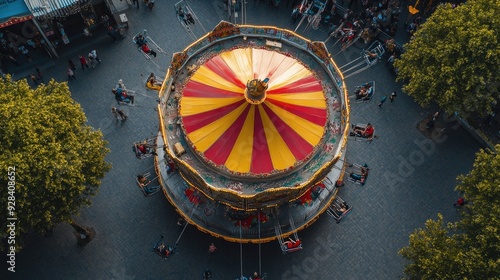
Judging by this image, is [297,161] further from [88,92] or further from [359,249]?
[88,92]

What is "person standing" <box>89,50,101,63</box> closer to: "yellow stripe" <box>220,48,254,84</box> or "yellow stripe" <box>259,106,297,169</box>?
"yellow stripe" <box>220,48,254,84</box>

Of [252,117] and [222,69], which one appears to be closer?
[252,117]

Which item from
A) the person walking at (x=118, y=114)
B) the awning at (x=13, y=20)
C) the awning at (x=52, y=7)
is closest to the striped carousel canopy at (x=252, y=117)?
the person walking at (x=118, y=114)

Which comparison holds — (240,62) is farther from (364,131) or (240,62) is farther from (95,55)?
(95,55)

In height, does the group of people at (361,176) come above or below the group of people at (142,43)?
below

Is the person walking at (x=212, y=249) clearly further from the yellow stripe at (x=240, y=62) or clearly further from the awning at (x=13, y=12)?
the awning at (x=13, y=12)

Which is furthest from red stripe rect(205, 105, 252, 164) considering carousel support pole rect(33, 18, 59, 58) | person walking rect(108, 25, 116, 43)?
carousel support pole rect(33, 18, 59, 58)

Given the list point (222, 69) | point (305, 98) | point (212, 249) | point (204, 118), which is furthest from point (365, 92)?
point (212, 249)
